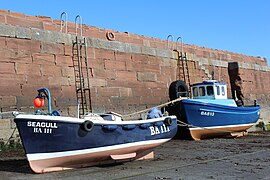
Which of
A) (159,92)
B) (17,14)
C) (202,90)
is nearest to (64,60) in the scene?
(17,14)

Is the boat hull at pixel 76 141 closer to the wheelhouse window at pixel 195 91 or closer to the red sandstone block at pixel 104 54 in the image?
the red sandstone block at pixel 104 54

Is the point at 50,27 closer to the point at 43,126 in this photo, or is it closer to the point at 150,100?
the point at 150,100

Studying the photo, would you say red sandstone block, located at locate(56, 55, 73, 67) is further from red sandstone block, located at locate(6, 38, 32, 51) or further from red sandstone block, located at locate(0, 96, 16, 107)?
red sandstone block, located at locate(0, 96, 16, 107)

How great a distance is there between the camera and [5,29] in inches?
404

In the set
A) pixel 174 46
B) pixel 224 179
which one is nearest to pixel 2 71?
pixel 224 179

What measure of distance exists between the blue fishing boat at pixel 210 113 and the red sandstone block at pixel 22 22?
537 centimetres

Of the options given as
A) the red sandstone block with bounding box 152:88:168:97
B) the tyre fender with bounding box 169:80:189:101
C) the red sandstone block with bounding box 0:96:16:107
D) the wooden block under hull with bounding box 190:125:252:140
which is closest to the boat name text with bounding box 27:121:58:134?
A: the red sandstone block with bounding box 0:96:16:107

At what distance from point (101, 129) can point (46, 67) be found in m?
4.67

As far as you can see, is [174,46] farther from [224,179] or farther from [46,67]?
[224,179]

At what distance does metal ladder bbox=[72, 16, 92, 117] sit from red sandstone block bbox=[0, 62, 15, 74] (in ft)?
7.37

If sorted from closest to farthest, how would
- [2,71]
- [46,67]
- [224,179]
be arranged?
[224,179] → [2,71] → [46,67]

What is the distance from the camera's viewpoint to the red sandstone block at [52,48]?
11.1 meters

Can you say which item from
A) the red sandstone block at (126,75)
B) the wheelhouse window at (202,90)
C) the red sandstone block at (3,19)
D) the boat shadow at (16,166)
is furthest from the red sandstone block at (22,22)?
the wheelhouse window at (202,90)

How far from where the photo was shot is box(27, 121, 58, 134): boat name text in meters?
6.46
